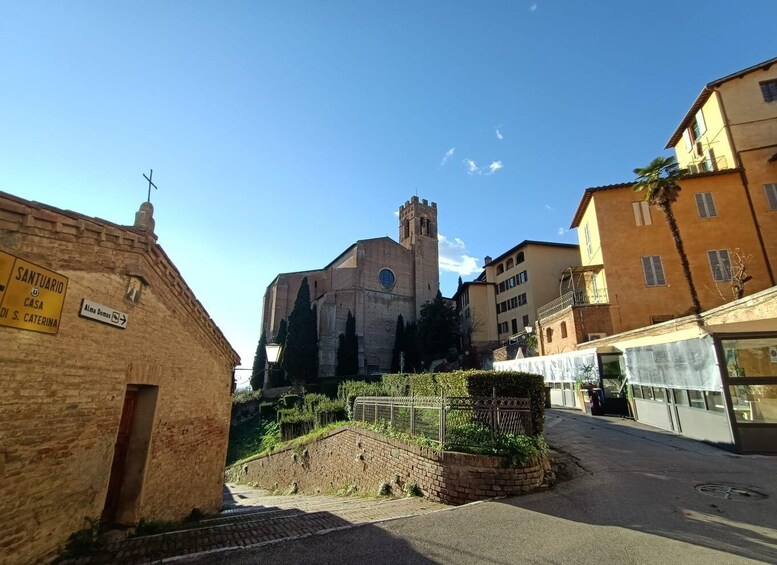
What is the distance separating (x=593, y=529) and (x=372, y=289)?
47.2 m

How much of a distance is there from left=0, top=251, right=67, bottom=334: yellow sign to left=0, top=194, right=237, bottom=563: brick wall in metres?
0.10

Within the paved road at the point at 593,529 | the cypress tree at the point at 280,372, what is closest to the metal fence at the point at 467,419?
the paved road at the point at 593,529

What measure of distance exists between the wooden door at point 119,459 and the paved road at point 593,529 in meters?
3.17

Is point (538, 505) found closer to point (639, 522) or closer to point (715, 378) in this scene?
point (639, 522)

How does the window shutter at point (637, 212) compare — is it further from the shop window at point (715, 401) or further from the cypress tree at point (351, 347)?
the cypress tree at point (351, 347)

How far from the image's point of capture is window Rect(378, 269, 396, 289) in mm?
53300

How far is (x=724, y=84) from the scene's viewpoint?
968 inches

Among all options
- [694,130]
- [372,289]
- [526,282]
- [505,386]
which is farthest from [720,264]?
[372,289]

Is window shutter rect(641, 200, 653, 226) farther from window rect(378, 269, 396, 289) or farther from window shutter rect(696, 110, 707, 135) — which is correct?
window rect(378, 269, 396, 289)

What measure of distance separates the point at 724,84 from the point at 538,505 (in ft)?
104

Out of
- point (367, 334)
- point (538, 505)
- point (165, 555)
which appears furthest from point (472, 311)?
point (165, 555)

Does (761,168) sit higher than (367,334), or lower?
higher

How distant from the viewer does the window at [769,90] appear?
78.9ft

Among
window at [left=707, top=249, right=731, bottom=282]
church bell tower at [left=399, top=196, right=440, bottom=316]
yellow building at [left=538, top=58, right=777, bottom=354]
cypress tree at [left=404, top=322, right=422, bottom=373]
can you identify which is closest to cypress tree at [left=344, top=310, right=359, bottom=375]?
cypress tree at [left=404, top=322, right=422, bottom=373]
